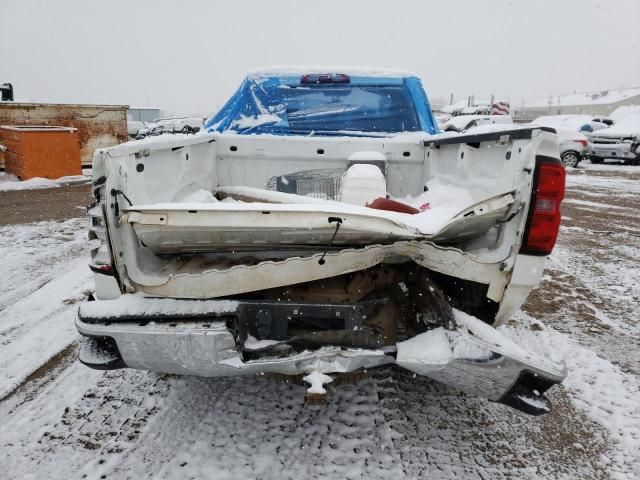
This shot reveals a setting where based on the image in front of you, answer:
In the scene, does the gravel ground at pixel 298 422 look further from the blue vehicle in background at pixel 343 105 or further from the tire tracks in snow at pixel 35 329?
the blue vehicle in background at pixel 343 105

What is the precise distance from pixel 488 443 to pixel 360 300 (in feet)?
3.52

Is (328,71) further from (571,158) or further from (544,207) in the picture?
(571,158)

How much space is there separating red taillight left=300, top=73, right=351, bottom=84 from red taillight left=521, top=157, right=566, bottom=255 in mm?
2986

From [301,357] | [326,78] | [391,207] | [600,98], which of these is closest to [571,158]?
[326,78]

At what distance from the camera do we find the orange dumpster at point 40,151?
38.7 ft

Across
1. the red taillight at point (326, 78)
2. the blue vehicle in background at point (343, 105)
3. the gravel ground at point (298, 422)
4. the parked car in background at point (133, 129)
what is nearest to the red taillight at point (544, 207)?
the gravel ground at point (298, 422)

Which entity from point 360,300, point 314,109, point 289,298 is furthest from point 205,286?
point 314,109

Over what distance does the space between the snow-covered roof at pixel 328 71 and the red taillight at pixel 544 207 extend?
3002 mm

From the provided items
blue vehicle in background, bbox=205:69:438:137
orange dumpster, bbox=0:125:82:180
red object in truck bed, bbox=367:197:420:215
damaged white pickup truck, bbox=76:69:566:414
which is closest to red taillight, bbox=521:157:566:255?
damaged white pickup truck, bbox=76:69:566:414

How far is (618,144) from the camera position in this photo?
1889 cm

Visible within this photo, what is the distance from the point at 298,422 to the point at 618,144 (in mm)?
21031

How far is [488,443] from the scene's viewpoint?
2.56m

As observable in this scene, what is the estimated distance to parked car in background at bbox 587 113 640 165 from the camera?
18.6m

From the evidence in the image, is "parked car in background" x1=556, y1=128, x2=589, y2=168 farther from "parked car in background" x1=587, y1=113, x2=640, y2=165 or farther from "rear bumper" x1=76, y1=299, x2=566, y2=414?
"rear bumper" x1=76, y1=299, x2=566, y2=414
